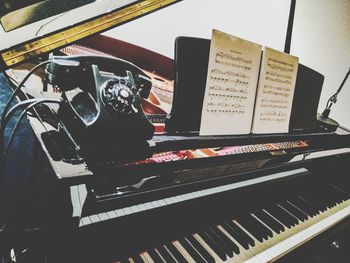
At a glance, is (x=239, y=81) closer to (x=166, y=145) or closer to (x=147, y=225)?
(x=166, y=145)

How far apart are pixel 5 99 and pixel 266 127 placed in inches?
59.1

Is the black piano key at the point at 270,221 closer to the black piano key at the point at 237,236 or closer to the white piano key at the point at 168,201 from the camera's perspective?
the black piano key at the point at 237,236

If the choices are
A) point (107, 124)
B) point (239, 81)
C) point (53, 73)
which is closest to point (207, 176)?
point (239, 81)

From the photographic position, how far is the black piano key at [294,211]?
1755mm

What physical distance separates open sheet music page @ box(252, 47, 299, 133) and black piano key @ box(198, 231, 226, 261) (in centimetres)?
54

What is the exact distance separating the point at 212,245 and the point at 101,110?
77 centimetres

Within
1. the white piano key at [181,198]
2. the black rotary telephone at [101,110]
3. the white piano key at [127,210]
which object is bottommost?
the white piano key at [181,198]

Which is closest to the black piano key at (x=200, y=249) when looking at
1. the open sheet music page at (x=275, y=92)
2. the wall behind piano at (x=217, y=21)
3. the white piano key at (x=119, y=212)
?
the white piano key at (x=119, y=212)

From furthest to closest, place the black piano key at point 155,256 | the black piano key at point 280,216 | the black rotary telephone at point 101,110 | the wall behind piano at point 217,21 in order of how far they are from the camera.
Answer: the wall behind piano at point 217,21 < the black piano key at point 280,216 < the black piano key at point 155,256 < the black rotary telephone at point 101,110

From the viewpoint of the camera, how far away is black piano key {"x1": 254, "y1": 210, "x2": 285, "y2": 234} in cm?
158

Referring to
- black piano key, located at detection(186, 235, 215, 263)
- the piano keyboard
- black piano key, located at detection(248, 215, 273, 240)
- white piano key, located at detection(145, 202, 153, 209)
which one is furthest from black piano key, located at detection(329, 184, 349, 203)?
white piano key, located at detection(145, 202, 153, 209)

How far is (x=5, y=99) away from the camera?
71.2 inches

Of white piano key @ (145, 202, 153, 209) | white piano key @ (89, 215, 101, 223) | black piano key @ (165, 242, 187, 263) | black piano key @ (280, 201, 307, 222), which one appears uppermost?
white piano key @ (89, 215, 101, 223)

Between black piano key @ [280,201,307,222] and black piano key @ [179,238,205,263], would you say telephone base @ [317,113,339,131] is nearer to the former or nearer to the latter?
black piano key @ [280,201,307,222]
